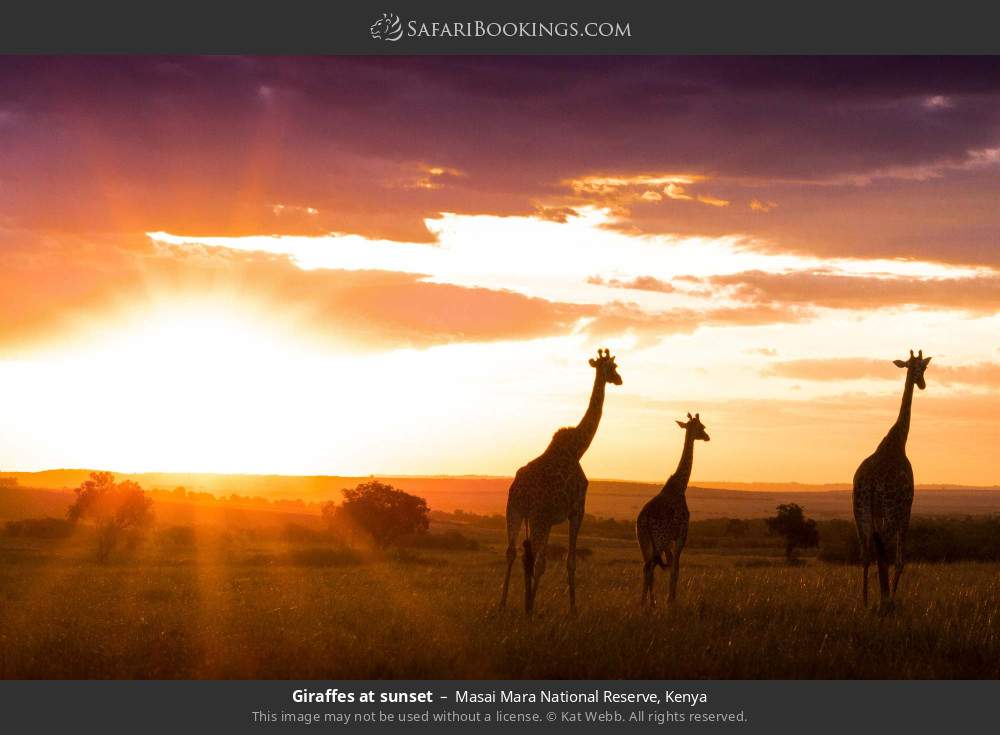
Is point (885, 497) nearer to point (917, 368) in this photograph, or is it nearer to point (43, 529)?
point (917, 368)

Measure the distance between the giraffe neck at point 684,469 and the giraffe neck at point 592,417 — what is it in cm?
186

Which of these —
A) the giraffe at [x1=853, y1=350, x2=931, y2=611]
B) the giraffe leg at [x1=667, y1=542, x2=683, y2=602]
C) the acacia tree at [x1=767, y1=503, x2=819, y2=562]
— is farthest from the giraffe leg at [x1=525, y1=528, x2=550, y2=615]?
the acacia tree at [x1=767, y1=503, x2=819, y2=562]

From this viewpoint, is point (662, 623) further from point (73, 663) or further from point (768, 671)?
point (73, 663)

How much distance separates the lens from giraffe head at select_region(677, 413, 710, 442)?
770 inches

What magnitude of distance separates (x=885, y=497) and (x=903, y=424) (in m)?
1.44

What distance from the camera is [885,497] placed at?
17438mm

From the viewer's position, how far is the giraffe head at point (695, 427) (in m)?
19.6

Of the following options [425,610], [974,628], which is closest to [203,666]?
[425,610]

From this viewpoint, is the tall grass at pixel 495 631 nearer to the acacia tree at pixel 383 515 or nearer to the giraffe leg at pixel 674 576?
the giraffe leg at pixel 674 576

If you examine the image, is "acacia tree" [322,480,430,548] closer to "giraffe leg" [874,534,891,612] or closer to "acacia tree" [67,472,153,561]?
"acacia tree" [67,472,153,561]

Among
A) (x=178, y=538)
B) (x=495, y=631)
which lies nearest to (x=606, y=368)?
(x=495, y=631)

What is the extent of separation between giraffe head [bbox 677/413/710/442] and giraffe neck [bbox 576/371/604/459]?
2.55m

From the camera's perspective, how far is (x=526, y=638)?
45.5 ft

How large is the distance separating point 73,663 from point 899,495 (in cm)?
1290
